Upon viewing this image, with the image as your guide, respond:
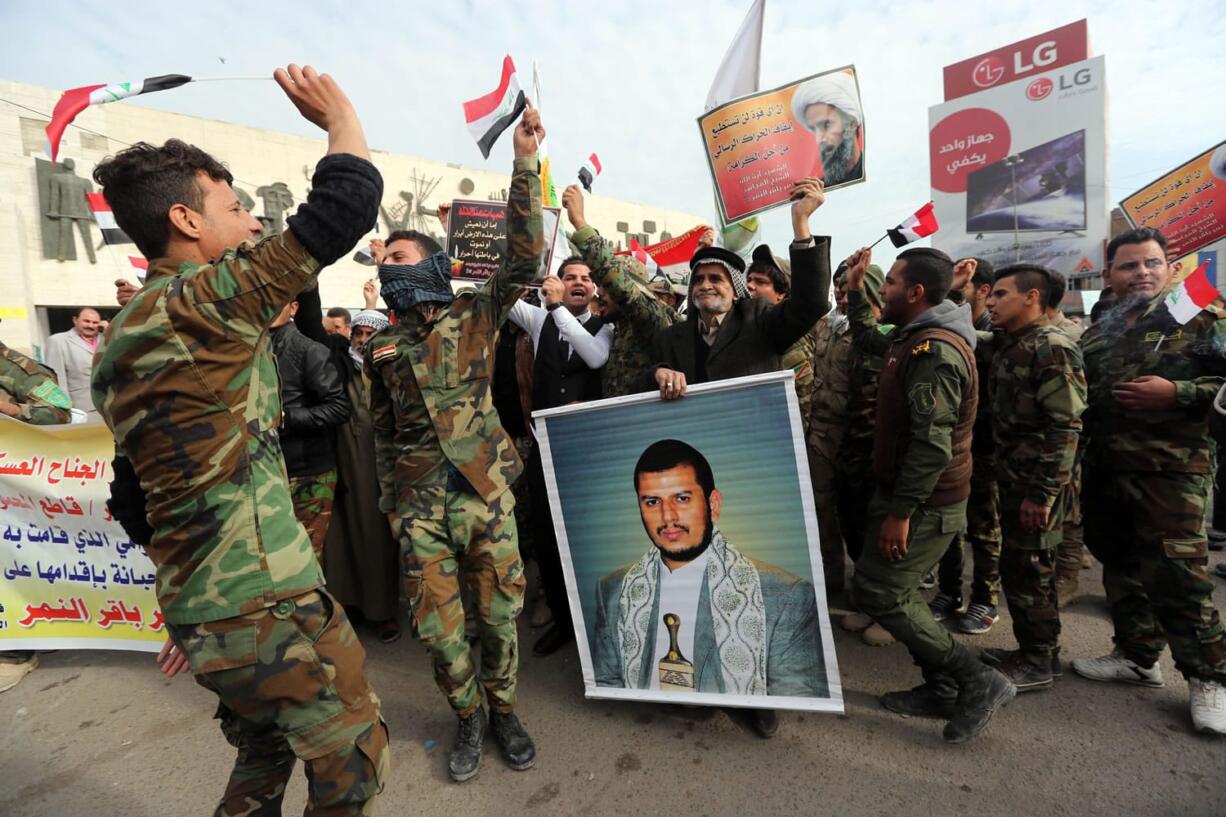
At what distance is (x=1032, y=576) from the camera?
8.88ft

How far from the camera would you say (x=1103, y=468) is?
9.11 feet

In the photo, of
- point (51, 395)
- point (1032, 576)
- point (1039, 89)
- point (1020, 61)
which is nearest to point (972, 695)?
point (1032, 576)

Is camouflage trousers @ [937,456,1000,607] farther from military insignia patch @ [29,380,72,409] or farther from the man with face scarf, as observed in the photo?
military insignia patch @ [29,380,72,409]

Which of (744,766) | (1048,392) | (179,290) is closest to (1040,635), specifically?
(1048,392)

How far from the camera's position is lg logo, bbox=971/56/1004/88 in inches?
597

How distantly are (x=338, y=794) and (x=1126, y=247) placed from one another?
395 cm

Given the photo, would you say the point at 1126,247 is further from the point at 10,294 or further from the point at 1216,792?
the point at 10,294

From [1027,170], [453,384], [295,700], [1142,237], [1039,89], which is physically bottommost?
[295,700]

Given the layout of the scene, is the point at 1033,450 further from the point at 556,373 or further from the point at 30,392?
the point at 30,392

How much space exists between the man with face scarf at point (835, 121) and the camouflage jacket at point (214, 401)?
7.79ft

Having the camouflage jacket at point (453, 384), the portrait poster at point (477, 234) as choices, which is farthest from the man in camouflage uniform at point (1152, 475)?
the portrait poster at point (477, 234)

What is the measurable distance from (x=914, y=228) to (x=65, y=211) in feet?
59.4

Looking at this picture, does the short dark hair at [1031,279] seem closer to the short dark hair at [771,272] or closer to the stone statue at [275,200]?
the short dark hair at [771,272]

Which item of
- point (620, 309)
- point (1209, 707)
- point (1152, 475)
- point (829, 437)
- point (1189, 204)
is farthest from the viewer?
point (1189, 204)
